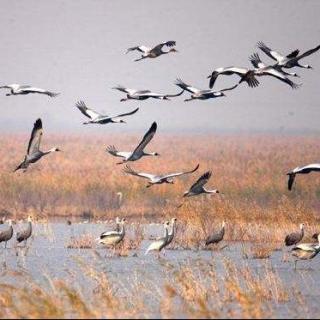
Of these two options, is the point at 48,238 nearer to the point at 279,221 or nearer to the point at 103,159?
the point at 279,221

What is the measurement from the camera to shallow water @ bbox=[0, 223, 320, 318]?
20.7 meters

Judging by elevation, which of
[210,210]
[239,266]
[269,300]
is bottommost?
[210,210]

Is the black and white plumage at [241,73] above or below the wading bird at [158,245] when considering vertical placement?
above

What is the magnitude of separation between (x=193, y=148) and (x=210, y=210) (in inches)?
2056

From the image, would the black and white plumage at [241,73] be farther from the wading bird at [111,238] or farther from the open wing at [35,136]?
the wading bird at [111,238]

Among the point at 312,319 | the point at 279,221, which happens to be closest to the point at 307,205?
the point at 279,221

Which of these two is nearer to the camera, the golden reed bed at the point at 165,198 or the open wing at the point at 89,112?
the open wing at the point at 89,112

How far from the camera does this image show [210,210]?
101ft

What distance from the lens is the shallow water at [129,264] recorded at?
67.8 ft

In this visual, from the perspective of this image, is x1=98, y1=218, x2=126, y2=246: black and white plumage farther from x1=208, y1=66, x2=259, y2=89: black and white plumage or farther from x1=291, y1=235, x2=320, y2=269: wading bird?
x1=208, y1=66, x2=259, y2=89: black and white plumage

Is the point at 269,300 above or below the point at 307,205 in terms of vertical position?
above

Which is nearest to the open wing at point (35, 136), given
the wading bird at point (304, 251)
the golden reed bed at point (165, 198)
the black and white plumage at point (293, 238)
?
the wading bird at point (304, 251)

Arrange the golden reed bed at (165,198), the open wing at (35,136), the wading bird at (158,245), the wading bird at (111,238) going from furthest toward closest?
the golden reed bed at (165,198), the wading bird at (111,238), the wading bird at (158,245), the open wing at (35,136)

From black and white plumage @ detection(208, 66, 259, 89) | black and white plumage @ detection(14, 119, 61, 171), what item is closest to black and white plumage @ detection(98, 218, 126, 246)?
black and white plumage @ detection(14, 119, 61, 171)
